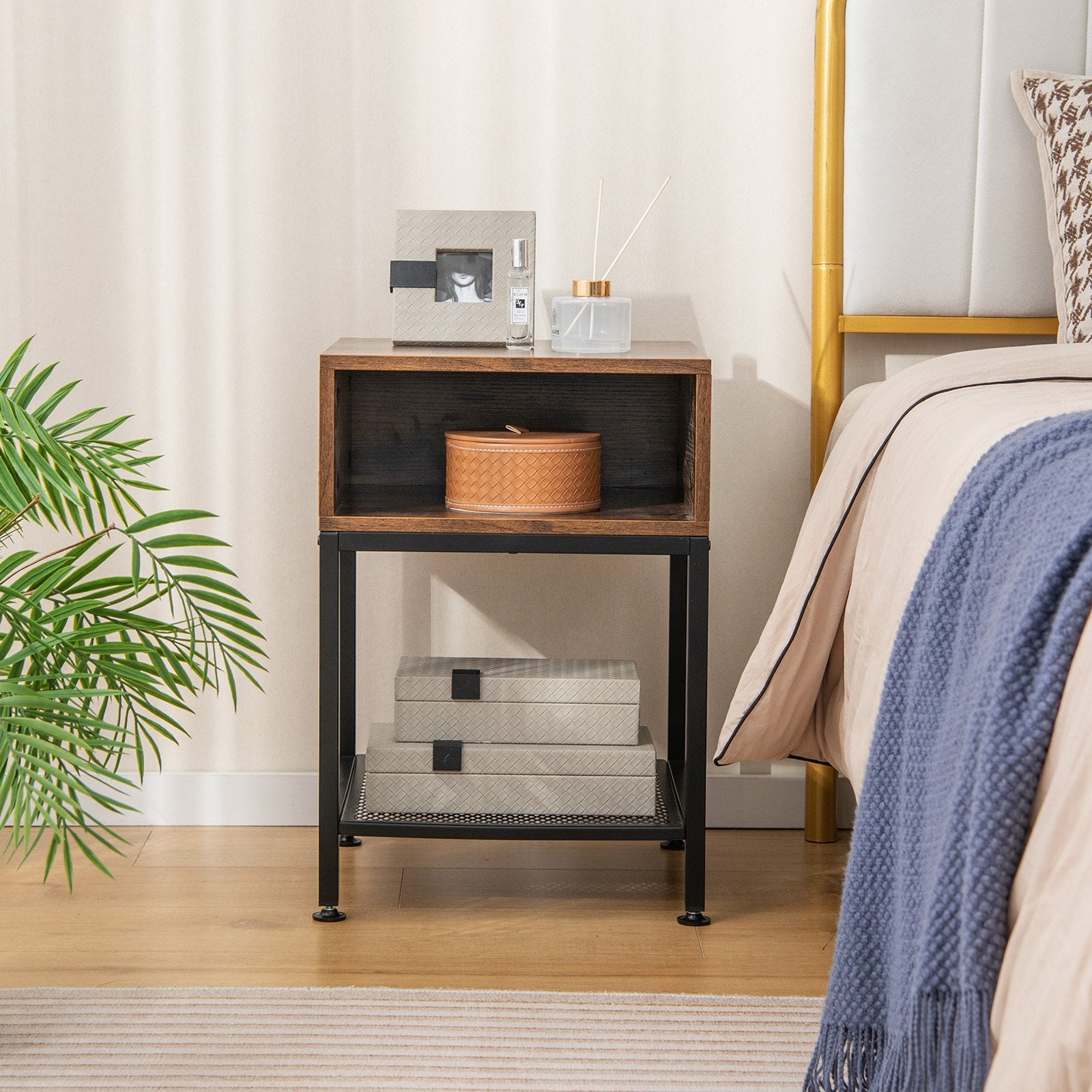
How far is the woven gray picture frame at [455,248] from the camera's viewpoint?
1.70m

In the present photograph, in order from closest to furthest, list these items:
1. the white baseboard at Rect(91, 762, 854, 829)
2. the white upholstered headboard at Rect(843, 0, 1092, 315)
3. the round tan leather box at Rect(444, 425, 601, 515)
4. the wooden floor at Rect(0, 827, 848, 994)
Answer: the wooden floor at Rect(0, 827, 848, 994) < the round tan leather box at Rect(444, 425, 601, 515) < the white upholstered headboard at Rect(843, 0, 1092, 315) < the white baseboard at Rect(91, 762, 854, 829)

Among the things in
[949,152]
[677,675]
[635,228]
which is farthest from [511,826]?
[949,152]

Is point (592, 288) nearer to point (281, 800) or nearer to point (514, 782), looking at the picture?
point (514, 782)

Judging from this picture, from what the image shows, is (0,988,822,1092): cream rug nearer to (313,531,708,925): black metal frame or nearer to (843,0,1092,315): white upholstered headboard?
(313,531,708,925): black metal frame

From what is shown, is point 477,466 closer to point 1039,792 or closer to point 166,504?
point 166,504

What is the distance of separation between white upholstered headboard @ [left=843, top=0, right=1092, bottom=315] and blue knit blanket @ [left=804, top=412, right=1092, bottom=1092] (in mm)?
837

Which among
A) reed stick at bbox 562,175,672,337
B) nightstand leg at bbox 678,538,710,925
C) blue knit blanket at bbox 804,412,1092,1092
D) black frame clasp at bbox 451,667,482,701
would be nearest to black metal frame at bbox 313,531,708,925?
nightstand leg at bbox 678,538,710,925

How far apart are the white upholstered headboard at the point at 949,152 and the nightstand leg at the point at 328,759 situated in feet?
2.98

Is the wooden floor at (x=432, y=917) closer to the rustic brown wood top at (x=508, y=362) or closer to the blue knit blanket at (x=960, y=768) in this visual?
the blue knit blanket at (x=960, y=768)

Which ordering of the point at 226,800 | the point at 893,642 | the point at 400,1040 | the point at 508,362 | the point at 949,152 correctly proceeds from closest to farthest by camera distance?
the point at 893,642 < the point at 400,1040 < the point at 508,362 < the point at 949,152 < the point at 226,800

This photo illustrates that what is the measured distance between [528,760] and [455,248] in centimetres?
69

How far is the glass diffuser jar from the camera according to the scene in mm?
1679

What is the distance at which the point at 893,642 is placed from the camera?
1.17 m

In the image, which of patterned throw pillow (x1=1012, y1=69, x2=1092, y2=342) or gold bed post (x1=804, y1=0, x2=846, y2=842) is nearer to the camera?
patterned throw pillow (x1=1012, y1=69, x2=1092, y2=342)
